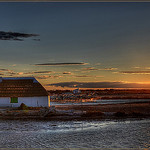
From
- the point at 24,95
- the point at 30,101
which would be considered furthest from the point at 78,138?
the point at 24,95

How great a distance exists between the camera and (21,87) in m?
36.8

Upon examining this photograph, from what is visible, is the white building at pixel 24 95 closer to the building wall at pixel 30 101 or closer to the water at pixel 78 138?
the building wall at pixel 30 101

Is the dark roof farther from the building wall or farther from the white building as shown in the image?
the building wall

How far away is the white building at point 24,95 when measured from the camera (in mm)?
35938

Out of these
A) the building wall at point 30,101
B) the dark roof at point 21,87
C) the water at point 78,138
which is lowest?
the water at point 78,138

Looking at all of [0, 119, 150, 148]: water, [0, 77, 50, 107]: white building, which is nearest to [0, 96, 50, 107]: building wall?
[0, 77, 50, 107]: white building

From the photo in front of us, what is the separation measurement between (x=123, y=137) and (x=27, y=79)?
79.2 feet

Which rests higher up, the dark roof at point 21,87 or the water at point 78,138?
the dark roof at point 21,87

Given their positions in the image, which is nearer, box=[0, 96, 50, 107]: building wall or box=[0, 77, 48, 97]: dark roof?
box=[0, 96, 50, 107]: building wall

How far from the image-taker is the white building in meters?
35.9

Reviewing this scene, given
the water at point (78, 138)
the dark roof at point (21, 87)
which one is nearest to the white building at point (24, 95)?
the dark roof at point (21, 87)

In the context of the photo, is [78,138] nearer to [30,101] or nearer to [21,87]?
[30,101]

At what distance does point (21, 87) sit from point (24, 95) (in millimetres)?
1573

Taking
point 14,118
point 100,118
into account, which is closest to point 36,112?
point 14,118
